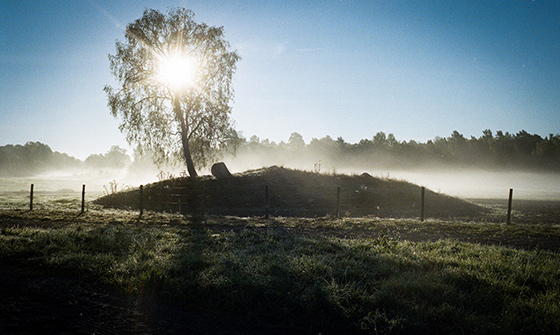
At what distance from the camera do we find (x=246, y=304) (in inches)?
184

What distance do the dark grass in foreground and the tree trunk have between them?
15.7 m

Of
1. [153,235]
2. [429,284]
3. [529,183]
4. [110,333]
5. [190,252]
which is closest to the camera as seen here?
[110,333]

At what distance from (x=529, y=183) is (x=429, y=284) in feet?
237

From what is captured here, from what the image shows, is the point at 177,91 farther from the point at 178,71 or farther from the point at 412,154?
the point at 412,154

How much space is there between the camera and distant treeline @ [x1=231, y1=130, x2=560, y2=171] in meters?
68.5

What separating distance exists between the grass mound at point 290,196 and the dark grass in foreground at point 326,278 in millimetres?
9947

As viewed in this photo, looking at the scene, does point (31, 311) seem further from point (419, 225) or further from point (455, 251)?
point (419, 225)

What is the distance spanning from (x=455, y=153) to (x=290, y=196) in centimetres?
7481

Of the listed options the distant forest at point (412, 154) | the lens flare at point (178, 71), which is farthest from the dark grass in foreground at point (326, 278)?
the distant forest at point (412, 154)

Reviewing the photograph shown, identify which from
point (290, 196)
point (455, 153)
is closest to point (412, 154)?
point (455, 153)

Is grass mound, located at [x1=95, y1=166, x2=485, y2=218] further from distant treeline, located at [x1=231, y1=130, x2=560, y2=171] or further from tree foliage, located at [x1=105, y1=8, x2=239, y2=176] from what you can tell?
distant treeline, located at [x1=231, y1=130, x2=560, y2=171]

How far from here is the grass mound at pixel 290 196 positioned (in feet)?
63.9

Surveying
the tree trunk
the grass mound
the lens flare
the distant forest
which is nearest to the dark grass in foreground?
the grass mound

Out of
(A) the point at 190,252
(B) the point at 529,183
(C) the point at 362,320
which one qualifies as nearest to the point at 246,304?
(C) the point at 362,320
